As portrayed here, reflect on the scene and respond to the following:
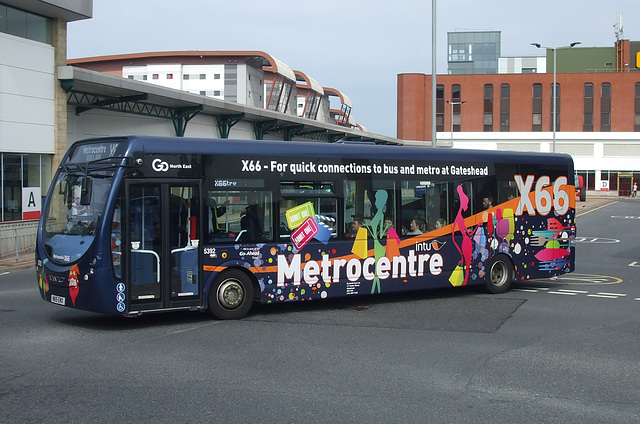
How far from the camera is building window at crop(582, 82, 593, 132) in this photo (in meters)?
83.9

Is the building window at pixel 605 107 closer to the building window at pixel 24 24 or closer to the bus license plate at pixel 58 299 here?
the building window at pixel 24 24

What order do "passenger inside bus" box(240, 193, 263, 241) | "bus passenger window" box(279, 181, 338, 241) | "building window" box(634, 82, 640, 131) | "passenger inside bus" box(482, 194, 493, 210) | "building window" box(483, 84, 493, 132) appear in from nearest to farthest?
"passenger inside bus" box(240, 193, 263, 241), "bus passenger window" box(279, 181, 338, 241), "passenger inside bus" box(482, 194, 493, 210), "building window" box(634, 82, 640, 131), "building window" box(483, 84, 493, 132)

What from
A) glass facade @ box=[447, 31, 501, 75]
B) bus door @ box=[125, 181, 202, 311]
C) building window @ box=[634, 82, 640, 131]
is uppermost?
glass facade @ box=[447, 31, 501, 75]

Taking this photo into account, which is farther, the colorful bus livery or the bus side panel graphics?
the bus side panel graphics

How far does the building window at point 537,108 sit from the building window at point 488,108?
5111 millimetres

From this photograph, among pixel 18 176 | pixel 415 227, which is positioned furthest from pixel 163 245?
pixel 18 176

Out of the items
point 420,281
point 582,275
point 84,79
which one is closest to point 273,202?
point 420,281

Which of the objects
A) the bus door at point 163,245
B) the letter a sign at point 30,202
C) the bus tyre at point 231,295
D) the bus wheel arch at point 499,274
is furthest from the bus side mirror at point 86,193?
the letter a sign at point 30,202

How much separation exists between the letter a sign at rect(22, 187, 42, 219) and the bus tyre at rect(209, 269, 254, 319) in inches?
597

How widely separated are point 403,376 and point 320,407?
57.6 inches

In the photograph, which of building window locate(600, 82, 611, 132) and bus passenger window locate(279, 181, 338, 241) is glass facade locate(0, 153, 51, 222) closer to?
bus passenger window locate(279, 181, 338, 241)

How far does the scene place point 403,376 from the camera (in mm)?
7426

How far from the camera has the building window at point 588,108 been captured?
83875 mm

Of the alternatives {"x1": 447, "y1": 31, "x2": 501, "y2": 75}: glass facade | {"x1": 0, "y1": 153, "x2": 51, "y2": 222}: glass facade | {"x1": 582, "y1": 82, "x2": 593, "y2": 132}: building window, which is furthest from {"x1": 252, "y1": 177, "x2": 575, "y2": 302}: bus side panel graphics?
{"x1": 447, "y1": 31, "x2": 501, "y2": 75}: glass facade
